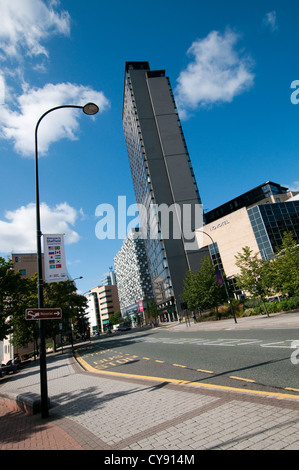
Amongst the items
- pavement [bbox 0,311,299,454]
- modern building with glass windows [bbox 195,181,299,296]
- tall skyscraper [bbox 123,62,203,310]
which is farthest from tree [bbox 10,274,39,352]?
tall skyscraper [bbox 123,62,203,310]

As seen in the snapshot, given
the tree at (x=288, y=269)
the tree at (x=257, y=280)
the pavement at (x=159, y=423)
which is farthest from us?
the tree at (x=257, y=280)

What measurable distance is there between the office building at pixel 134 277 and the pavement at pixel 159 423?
98.7 m

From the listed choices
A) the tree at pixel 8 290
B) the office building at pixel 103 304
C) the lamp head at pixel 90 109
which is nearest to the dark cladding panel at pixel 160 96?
the tree at pixel 8 290

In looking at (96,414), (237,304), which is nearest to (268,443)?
(96,414)

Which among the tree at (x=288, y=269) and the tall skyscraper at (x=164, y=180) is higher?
the tall skyscraper at (x=164, y=180)

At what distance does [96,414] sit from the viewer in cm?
599

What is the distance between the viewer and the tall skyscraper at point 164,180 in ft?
220

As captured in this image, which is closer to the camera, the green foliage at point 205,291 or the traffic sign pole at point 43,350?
the traffic sign pole at point 43,350

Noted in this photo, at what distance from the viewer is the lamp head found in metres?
8.48

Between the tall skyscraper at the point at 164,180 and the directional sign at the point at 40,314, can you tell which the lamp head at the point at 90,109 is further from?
the tall skyscraper at the point at 164,180

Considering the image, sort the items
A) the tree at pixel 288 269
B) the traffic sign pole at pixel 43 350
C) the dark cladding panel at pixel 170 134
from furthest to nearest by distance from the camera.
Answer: the dark cladding panel at pixel 170 134
the tree at pixel 288 269
the traffic sign pole at pixel 43 350

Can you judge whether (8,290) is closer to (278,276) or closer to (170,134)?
(278,276)
